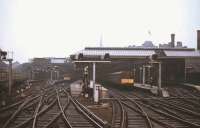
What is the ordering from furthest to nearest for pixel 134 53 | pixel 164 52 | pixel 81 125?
pixel 134 53
pixel 164 52
pixel 81 125

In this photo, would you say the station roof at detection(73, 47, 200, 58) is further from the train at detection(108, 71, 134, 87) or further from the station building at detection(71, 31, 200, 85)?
the train at detection(108, 71, 134, 87)

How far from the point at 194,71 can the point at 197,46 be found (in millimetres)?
16819

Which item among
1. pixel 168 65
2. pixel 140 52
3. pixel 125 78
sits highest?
pixel 140 52

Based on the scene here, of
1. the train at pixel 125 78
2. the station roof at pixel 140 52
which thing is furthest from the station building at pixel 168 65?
the train at pixel 125 78

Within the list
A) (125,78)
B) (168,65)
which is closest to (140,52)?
(168,65)

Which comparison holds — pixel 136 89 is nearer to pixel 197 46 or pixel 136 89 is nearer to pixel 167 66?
pixel 167 66

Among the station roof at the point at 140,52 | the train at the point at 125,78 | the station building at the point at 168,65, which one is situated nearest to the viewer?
the train at the point at 125,78

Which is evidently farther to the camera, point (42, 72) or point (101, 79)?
point (42, 72)

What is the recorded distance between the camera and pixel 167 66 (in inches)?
1977

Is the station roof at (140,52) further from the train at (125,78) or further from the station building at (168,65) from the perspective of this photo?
the train at (125,78)

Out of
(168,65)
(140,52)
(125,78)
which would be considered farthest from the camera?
(140,52)

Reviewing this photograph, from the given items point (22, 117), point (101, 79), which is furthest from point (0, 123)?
point (101, 79)

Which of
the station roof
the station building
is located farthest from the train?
the station roof

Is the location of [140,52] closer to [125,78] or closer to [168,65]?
[168,65]
